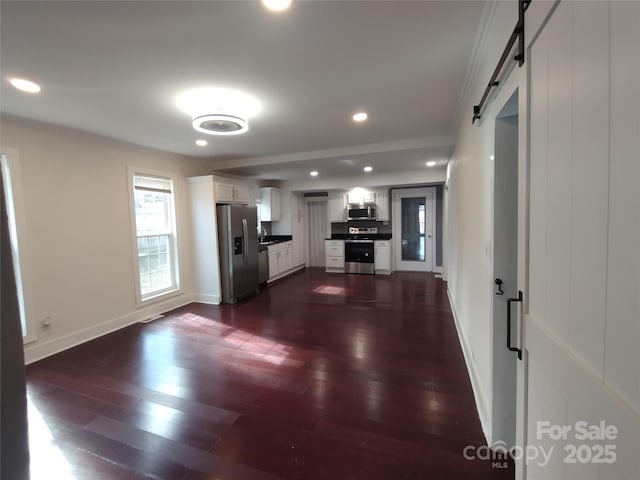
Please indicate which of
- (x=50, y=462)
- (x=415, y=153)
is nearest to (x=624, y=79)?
(x=50, y=462)

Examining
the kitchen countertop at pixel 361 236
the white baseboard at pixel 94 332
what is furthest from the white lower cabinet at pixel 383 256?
the white baseboard at pixel 94 332

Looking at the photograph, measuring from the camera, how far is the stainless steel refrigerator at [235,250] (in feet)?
16.2

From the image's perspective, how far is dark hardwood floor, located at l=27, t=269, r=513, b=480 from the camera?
1690 mm

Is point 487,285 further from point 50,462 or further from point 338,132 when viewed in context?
point 50,462

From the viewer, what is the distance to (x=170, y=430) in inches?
77.7

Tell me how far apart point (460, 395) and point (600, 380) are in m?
1.90

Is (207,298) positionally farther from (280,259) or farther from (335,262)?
(335,262)

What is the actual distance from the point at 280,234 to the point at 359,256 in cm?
213

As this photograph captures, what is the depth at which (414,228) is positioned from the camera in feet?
23.5

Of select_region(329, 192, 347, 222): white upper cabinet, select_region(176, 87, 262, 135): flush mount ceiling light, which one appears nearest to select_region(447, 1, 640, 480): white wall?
select_region(176, 87, 262, 135): flush mount ceiling light

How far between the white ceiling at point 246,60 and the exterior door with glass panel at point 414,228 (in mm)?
3764

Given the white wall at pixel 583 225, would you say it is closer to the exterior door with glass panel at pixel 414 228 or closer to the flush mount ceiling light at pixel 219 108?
the flush mount ceiling light at pixel 219 108

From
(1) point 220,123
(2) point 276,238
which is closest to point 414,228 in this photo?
(2) point 276,238

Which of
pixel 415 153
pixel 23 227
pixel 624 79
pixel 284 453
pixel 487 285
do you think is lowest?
pixel 284 453
